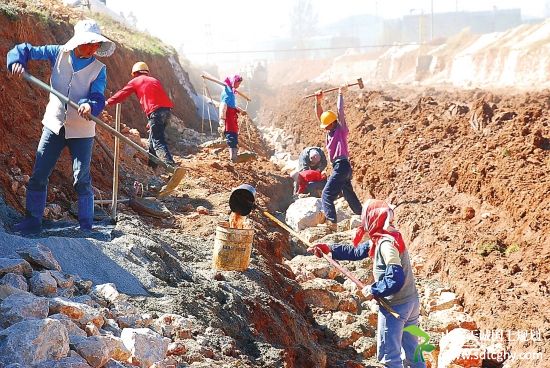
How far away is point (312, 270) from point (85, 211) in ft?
9.95

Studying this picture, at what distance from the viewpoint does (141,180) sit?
32.0 feet

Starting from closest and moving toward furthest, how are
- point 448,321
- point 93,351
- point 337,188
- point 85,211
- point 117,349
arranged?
point 93,351 → point 117,349 → point 85,211 → point 448,321 → point 337,188

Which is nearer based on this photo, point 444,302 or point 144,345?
point 144,345

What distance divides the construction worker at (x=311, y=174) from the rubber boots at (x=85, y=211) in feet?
21.2

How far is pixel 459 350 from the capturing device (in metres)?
6.06

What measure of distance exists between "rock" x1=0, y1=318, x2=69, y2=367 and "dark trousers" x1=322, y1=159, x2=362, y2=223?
670 centimetres

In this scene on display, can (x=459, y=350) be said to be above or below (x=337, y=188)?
below

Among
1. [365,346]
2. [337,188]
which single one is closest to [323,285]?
[365,346]

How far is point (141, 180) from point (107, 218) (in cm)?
293

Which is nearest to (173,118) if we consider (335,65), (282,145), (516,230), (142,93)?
(282,145)

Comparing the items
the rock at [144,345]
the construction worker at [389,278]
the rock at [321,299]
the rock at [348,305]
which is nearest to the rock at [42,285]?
the rock at [144,345]

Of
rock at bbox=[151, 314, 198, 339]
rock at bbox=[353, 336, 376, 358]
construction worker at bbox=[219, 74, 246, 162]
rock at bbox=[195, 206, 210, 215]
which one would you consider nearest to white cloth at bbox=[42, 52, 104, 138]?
rock at bbox=[151, 314, 198, 339]

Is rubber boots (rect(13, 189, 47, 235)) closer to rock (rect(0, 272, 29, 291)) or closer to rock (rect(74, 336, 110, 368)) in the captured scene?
rock (rect(0, 272, 29, 291))

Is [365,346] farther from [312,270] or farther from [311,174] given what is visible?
[311,174]
